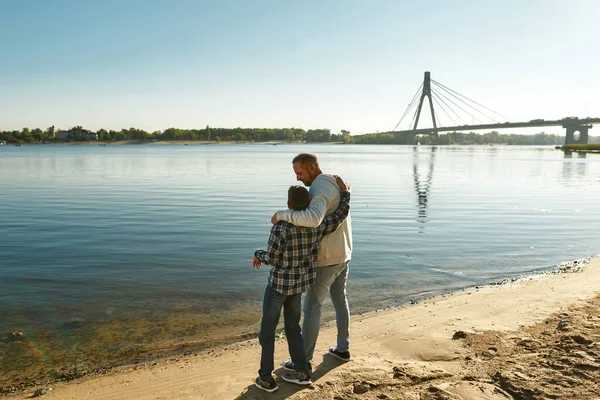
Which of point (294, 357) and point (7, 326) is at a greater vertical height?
point (294, 357)

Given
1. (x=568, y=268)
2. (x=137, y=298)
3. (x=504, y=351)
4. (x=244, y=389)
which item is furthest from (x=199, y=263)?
(x=568, y=268)

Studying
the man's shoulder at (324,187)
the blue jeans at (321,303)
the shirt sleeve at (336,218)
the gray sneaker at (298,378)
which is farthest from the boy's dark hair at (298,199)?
the gray sneaker at (298,378)

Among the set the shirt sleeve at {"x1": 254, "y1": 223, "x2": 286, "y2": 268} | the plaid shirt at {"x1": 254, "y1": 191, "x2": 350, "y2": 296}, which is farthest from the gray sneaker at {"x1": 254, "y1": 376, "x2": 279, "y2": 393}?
the shirt sleeve at {"x1": 254, "y1": 223, "x2": 286, "y2": 268}

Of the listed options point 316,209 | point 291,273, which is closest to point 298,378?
point 291,273

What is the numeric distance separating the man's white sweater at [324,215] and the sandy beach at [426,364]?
114 centimetres

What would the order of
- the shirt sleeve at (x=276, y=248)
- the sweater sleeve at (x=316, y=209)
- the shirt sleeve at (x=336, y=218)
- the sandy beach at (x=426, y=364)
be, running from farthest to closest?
1. the shirt sleeve at (x=336, y=218)
2. the sandy beach at (x=426, y=364)
3. the shirt sleeve at (x=276, y=248)
4. the sweater sleeve at (x=316, y=209)

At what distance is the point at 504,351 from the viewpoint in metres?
4.79

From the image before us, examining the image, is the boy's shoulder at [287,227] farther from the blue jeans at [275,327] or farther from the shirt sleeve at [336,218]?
the blue jeans at [275,327]

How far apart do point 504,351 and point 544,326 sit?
40.9 inches

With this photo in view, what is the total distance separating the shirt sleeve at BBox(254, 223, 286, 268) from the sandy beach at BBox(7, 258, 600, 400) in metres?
1.19

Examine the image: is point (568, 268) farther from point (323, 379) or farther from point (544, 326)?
point (323, 379)

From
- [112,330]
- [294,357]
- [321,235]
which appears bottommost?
[112,330]

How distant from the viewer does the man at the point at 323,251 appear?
387 cm

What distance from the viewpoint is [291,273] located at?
3.99 metres
